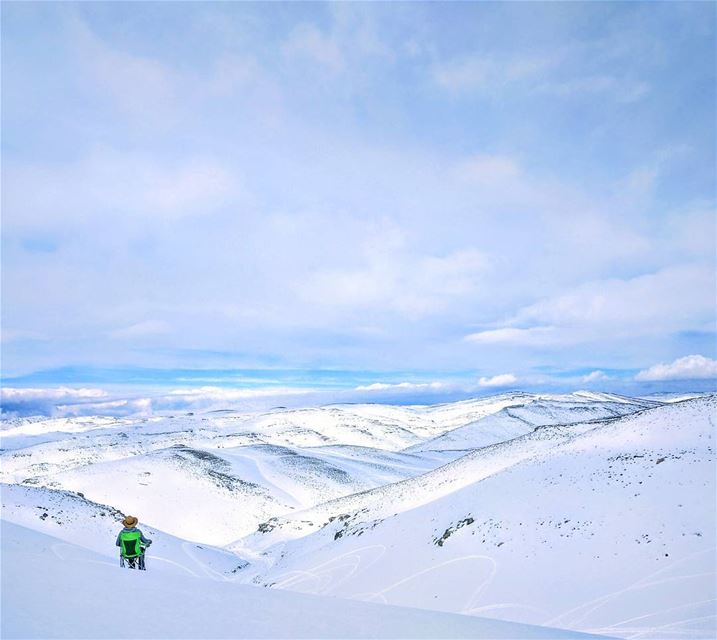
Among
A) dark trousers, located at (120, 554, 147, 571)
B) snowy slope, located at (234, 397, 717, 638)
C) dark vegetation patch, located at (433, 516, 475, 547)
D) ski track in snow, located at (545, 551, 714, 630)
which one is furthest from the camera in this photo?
dark vegetation patch, located at (433, 516, 475, 547)

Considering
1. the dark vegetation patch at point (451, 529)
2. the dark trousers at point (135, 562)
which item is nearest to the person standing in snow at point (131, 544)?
the dark trousers at point (135, 562)

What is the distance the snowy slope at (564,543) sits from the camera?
1919cm

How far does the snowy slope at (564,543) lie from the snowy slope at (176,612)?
1487 cm

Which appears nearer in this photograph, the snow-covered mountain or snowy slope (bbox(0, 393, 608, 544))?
the snow-covered mountain

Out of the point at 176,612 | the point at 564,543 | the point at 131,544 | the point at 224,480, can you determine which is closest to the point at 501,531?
the point at 564,543

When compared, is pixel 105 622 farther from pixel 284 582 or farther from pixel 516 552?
pixel 284 582

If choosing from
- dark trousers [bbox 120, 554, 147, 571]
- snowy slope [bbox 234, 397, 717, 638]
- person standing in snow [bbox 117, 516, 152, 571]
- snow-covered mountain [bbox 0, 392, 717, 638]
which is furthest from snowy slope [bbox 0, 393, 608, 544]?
person standing in snow [bbox 117, 516, 152, 571]

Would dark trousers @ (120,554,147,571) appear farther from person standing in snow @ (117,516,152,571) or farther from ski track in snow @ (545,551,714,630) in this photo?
ski track in snow @ (545,551,714,630)

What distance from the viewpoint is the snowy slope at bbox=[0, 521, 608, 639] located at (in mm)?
5246

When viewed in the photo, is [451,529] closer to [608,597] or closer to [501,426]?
[608,597]

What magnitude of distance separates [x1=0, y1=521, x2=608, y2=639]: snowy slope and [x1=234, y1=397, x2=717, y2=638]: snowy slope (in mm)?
14869

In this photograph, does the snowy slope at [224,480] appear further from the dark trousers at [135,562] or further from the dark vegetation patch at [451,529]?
the dark trousers at [135,562]

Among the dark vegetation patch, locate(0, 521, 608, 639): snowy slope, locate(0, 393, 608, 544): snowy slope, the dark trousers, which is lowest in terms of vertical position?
locate(0, 393, 608, 544): snowy slope

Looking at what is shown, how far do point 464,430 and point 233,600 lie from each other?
537ft
